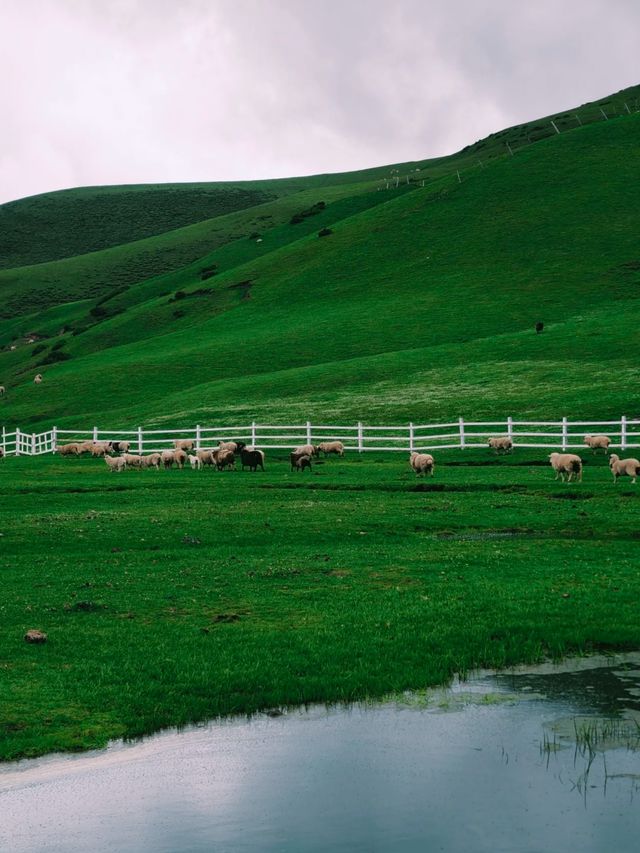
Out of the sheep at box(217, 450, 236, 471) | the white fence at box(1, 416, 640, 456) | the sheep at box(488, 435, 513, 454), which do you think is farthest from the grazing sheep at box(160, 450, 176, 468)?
the sheep at box(488, 435, 513, 454)

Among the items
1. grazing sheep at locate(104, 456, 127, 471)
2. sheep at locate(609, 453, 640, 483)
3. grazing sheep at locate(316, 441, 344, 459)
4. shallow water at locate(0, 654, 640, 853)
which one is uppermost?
grazing sheep at locate(316, 441, 344, 459)

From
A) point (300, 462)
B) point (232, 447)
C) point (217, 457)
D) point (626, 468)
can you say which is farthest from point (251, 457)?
point (626, 468)

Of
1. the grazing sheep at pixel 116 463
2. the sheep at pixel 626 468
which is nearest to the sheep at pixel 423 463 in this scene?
the sheep at pixel 626 468

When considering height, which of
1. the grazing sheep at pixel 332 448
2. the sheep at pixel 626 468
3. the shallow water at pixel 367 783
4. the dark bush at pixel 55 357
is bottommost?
the shallow water at pixel 367 783

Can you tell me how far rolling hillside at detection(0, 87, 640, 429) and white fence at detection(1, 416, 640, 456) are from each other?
13.3 ft

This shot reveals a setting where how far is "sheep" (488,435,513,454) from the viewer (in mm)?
48250

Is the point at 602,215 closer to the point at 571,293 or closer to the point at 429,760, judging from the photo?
the point at 571,293

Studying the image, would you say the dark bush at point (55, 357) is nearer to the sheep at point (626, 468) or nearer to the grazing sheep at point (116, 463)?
the grazing sheep at point (116, 463)

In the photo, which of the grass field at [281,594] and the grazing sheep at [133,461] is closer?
the grass field at [281,594]

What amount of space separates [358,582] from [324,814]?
1019cm

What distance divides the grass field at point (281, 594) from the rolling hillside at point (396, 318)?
1072 inches

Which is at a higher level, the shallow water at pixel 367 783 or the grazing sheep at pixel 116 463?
the grazing sheep at pixel 116 463

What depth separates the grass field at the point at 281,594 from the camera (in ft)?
50.6

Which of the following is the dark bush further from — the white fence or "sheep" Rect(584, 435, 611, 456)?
"sheep" Rect(584, 435, 611, 456)
